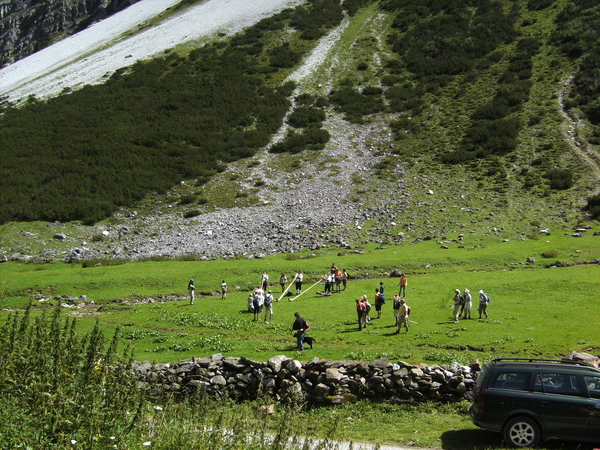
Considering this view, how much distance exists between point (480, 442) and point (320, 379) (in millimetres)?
5709

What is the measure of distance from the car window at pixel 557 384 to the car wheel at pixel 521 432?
906mm

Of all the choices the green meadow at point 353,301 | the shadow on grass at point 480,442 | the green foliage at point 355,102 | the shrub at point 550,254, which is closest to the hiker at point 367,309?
the green meadow at point 353,301

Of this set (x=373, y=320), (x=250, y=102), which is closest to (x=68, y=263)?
(x=373, y=320)

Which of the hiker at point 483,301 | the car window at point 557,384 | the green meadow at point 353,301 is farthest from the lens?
the hiker at point 483,301

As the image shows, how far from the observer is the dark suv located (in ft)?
42.1

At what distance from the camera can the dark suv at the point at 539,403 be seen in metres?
12.8

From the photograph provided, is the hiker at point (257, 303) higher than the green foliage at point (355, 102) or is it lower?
lower

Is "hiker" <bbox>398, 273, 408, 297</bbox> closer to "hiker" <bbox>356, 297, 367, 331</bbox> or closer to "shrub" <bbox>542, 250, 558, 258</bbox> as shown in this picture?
"hiker" <bbox>356, 297, 367, 331</bbox>

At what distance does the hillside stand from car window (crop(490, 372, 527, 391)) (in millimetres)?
39210

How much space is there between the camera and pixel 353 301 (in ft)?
114

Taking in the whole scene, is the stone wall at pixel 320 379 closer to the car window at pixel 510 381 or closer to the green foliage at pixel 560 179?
the car window at pixel 510 381

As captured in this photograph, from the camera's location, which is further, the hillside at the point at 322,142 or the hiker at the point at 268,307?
the hillside at the point at 322,142

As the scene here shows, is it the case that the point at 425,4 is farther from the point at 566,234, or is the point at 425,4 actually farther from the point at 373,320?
the point at 373,320

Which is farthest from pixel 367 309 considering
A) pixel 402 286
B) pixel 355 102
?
pixel 355 102
